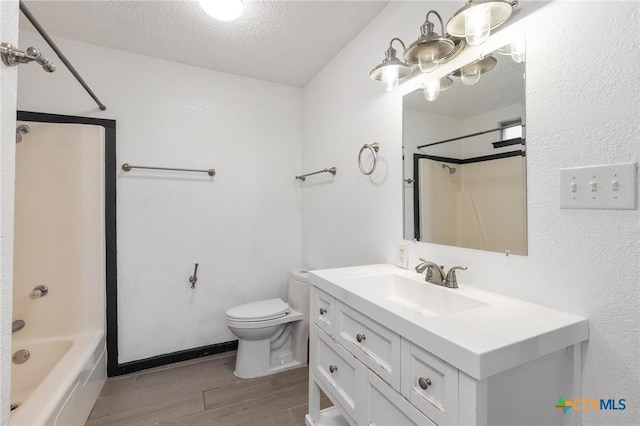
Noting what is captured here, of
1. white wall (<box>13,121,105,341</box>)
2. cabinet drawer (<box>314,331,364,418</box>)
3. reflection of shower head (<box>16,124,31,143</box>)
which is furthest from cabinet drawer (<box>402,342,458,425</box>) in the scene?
reflection of shower head (<box>16,124,31,143</box>)

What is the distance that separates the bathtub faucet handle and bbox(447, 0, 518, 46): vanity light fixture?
2.76m

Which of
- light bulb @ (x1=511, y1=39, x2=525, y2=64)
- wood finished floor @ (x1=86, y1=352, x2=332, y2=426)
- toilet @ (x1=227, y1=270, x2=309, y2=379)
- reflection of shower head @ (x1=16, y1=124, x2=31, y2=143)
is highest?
light bulb @ (x1=511, y1=39, x2=525, y2=64)

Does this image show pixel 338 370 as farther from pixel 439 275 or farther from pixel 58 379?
pixel 58 379

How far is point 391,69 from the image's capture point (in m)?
1.40

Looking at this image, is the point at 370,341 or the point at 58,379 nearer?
the point at 370,341

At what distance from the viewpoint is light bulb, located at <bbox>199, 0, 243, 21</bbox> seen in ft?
5.04

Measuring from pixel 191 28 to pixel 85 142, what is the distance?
42.8 inches

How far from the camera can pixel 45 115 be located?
6.39 ft

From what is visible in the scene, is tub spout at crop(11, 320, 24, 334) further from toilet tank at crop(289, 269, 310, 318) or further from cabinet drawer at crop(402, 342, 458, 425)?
cabinet drawer at crop(402, 342, 458, 425)

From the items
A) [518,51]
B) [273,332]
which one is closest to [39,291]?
[273,332]

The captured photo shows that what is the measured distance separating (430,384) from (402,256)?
0.78 metres

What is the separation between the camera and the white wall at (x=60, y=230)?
189 cm

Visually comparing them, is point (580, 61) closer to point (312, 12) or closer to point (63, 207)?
point (312, 12)

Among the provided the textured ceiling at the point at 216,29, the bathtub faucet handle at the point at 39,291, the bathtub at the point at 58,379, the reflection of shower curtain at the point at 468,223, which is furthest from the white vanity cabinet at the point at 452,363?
the bathtub faucet handle at the point at 39,291
